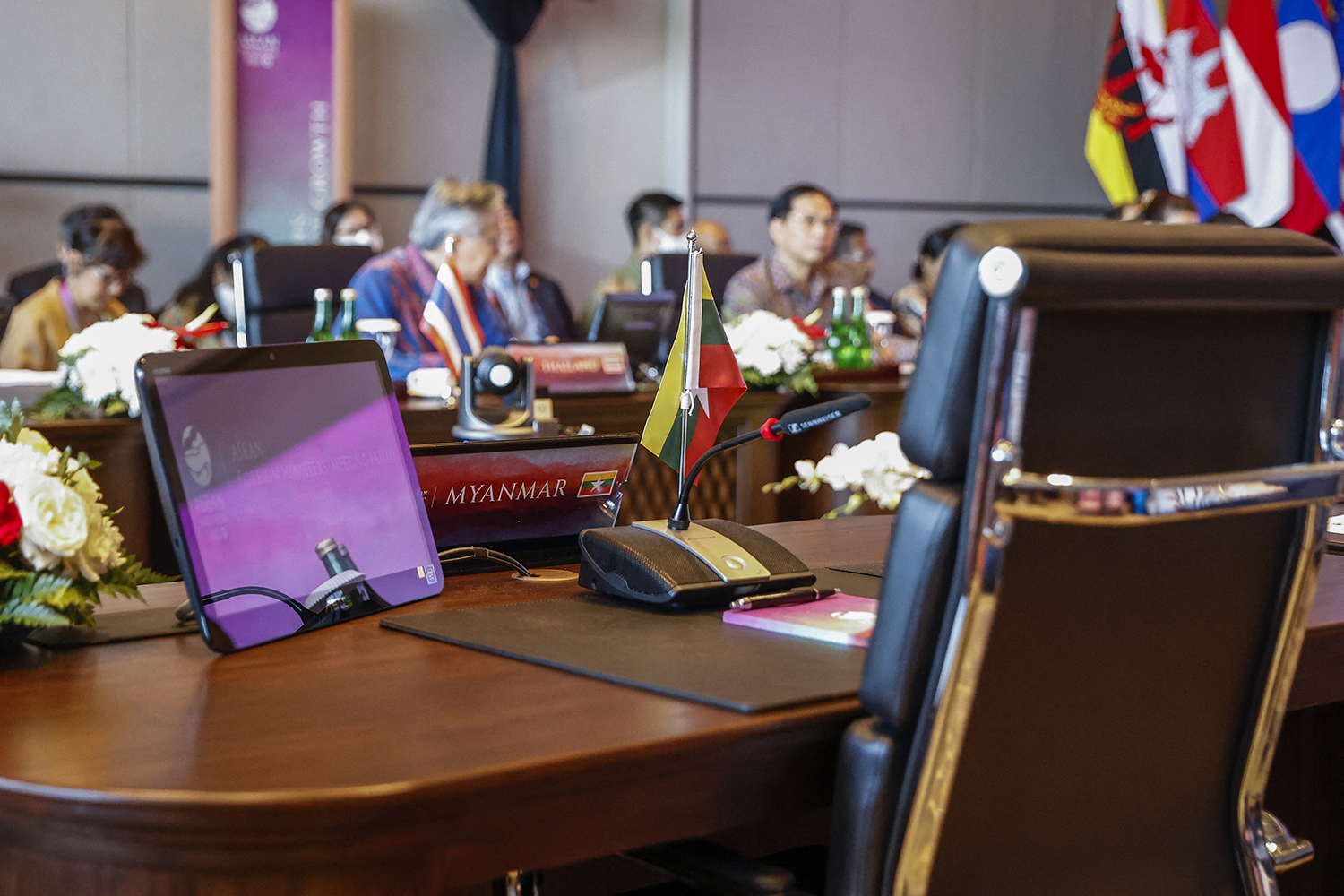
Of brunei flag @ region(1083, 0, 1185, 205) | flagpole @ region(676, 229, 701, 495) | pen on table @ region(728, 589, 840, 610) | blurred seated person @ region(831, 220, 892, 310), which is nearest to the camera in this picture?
pen on table @ region(728, 589, 840, 610)

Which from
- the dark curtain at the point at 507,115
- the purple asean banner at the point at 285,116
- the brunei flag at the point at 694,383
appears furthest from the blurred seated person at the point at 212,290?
the brunei flag at the point at 694,383

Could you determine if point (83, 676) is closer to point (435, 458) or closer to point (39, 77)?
point (435, 458)

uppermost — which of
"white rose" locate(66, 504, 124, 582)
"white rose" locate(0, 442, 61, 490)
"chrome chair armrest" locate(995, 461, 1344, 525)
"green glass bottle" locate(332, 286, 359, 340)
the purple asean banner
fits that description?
the purple asean banner

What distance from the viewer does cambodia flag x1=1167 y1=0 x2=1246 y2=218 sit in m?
7.58

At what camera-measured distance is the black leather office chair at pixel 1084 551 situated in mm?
785

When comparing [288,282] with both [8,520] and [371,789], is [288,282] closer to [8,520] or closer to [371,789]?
[8,520]

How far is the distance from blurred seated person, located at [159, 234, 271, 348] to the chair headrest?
4.02 metres

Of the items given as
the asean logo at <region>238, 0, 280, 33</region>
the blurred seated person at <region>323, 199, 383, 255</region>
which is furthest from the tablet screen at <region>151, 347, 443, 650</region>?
the asean logo at <region>238, 0, 280, 33</region>

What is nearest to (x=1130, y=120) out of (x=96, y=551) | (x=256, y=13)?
(x=256, y=13)

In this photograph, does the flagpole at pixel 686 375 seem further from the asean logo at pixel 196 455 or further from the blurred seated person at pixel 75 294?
the blurred seated person at pixel 75 294

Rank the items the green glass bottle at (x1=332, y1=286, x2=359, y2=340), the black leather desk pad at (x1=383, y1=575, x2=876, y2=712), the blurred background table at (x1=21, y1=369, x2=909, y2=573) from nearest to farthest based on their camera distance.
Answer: the black leather desk pad at (x1=383, y1=575, x2=876, y2=712), the blurred background table at (x1=21, y1=369, x2=909, y2=573), the green glass bottle at (x1=332, y1=286, x2=359, y2=340)

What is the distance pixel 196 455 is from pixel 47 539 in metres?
0.13

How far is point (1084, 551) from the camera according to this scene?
838 millimetres

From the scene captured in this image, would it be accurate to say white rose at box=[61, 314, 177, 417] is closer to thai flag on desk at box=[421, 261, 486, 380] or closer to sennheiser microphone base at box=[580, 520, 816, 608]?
thai flag on desk at box=[421, 261, 486, 380]
